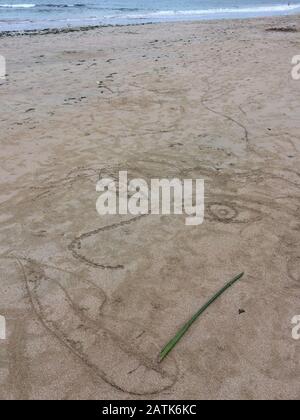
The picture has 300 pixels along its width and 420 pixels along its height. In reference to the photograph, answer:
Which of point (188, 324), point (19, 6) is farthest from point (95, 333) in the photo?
point (19, 6)

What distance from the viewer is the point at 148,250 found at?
320 centimetres

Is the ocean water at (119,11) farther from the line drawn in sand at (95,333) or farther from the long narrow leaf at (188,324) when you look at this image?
the long narrow leaf at (188,324)

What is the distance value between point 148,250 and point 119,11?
23812 mm

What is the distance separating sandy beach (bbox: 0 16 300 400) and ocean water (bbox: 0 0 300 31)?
12784 mm

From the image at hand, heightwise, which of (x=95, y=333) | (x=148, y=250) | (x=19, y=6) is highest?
(x=19, y=6)

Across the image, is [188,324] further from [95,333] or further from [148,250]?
[148,250]

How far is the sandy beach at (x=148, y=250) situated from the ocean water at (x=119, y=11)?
12784 mm

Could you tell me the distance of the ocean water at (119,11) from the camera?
18.7m

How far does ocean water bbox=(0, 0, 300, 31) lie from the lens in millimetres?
18688

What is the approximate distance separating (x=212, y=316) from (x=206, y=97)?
5050 mm

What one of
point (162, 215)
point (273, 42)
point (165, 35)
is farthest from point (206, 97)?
point (165, 35)

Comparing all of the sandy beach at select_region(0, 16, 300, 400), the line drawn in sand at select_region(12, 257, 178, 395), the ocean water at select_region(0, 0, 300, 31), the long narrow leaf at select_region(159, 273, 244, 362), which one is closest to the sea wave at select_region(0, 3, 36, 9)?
the ocean water at select_region(0, 0, 300, 31)

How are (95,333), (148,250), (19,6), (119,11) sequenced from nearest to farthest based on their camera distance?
1. (95,333)
2. (148,250)
3. (119,11)
4. (19,6)

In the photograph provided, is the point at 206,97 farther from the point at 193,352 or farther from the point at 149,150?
the point at 193,352
